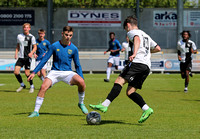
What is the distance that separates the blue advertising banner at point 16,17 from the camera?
175 ft

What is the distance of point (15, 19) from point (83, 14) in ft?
25.9

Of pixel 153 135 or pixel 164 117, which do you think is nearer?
pixel 153 135

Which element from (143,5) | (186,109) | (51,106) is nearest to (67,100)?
(51,106)

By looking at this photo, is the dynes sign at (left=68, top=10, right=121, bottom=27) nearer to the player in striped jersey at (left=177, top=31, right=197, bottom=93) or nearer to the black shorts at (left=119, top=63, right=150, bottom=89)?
the player in striped jersey at (left=177, top=31, right=197, bottom=93)

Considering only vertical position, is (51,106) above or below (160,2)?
below

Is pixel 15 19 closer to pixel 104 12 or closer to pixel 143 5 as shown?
pixel 104 12

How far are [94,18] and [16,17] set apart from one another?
9072 mm

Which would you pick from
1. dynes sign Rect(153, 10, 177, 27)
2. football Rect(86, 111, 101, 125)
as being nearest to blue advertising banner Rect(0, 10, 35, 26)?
dynes sign Rect(153, 10, 177, 27)

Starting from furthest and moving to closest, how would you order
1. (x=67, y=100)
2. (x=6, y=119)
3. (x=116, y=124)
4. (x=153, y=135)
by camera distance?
1. (x=67, y=100)
2. (x=6, y=119)
3. (x=116, y=124)
4. (x=153, y=135)

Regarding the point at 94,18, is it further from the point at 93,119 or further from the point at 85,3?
the point at 93,119

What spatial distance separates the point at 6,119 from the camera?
362 inches

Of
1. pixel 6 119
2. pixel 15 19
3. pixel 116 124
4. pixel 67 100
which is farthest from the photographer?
pixel 15 19

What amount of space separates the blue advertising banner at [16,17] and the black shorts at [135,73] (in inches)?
1815

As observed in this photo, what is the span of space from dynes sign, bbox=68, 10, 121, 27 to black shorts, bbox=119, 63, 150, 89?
45474 mm
